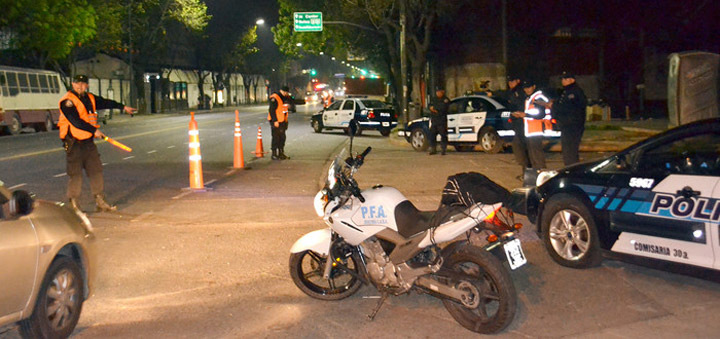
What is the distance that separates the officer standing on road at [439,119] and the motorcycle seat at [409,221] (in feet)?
46.2

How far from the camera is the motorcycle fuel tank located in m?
5.50

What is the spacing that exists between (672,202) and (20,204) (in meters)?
4.99

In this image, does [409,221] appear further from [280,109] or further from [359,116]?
[359,116]

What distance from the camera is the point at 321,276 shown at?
6301mm

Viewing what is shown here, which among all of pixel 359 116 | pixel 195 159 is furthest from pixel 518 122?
pixel 359 116

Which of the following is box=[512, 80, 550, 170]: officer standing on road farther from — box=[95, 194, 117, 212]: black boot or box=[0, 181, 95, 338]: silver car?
box=[0, 181, 95, 338]: silver car

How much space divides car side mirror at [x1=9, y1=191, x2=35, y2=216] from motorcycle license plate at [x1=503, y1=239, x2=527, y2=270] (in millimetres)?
3159

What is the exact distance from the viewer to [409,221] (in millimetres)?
5473

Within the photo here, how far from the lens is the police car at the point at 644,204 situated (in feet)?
19.7

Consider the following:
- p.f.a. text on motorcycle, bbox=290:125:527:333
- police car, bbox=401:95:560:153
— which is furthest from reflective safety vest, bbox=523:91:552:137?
p.f.a. text on motorcycle, bbox=290:125:527:333

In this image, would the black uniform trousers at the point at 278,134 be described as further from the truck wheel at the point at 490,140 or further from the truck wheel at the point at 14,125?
the truck wheel at the point at 14,125

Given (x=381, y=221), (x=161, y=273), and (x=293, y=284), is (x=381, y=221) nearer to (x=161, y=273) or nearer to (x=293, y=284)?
(x=293, y=284)

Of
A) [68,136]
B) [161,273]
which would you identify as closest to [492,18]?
[68,136]

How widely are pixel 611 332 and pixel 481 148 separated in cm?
1599
